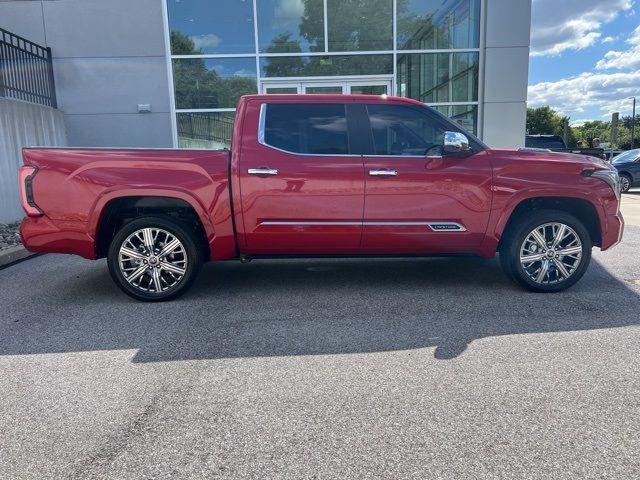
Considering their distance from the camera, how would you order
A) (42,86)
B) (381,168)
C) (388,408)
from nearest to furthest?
(388,408) < (381,168) < (42,86)

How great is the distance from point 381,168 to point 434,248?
3.20 feet

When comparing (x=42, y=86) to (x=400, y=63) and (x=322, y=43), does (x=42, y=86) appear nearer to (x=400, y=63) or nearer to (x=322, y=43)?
(x=322, y=43)

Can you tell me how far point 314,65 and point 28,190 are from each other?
8321mm

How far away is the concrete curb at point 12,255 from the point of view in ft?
21.6

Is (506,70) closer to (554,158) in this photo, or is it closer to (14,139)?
(554,158)

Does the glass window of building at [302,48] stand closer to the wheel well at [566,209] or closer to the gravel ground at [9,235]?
the gravel ground at [9,235]

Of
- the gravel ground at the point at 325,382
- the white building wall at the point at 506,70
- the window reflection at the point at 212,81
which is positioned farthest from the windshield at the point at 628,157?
the gravel ground at the point at 325,382

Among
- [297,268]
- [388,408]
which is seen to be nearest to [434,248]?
[297,268]

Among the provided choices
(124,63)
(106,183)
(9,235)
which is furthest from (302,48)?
(106,183)

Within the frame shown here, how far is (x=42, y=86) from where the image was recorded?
10828 millimetres

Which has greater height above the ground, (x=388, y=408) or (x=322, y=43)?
(x=322, y=43)

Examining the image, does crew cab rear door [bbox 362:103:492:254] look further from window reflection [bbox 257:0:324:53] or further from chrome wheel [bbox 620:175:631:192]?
chrome wheel [bbox 620:175:631:192]

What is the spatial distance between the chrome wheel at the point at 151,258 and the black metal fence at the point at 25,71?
639 cm

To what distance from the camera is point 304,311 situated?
455cm
